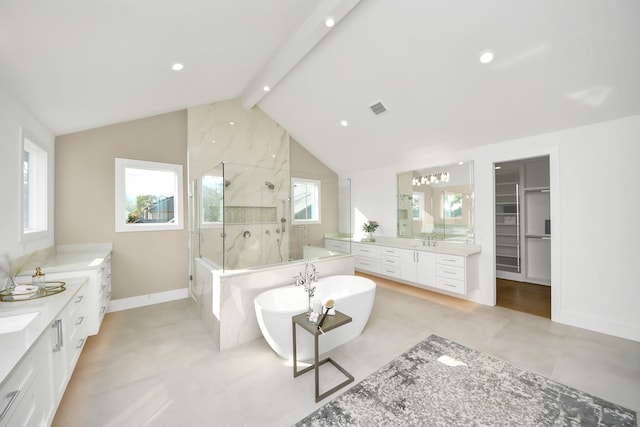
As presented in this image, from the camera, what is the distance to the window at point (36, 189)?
287cm

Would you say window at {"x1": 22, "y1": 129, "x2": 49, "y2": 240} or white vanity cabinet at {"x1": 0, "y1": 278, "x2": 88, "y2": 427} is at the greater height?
window at {"x1": 22, "y1": 129, "x2": 49, "y2": 240}

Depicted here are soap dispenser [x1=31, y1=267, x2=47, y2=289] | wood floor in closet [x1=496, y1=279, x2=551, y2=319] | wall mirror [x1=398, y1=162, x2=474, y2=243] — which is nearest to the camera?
soap dispenser [x1=31, y1=267, x2=47, y2=289]

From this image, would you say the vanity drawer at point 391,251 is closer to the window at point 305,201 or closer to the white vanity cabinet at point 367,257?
the white vanity cabinet at point 367,257

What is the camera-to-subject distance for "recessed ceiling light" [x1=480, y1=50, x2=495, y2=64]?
8.39ft

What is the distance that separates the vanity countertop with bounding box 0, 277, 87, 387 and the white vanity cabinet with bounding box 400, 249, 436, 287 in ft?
14.4

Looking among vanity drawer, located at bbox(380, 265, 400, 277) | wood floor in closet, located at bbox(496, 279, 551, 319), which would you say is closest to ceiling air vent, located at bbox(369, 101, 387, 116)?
vanity drawer, located at bbox(380, 265, 400, 277)

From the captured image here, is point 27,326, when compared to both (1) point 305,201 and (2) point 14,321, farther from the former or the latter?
(1) point 305,201

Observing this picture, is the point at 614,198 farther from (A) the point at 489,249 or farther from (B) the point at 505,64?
(B) the point at 505,64

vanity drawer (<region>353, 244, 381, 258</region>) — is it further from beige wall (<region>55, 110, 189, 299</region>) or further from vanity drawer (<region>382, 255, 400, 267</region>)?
beige wall (<region>55, 110, 189, 299</region>)

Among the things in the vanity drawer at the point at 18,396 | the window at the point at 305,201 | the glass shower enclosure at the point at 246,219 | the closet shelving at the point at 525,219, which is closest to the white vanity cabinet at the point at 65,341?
the vanity drawer at the point at 18,396

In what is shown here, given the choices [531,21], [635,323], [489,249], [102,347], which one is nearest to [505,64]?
[531,21]

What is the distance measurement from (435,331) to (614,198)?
8.27ft

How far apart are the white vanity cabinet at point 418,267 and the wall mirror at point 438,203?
0.53m

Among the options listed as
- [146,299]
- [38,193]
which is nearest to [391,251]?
[146,299]
